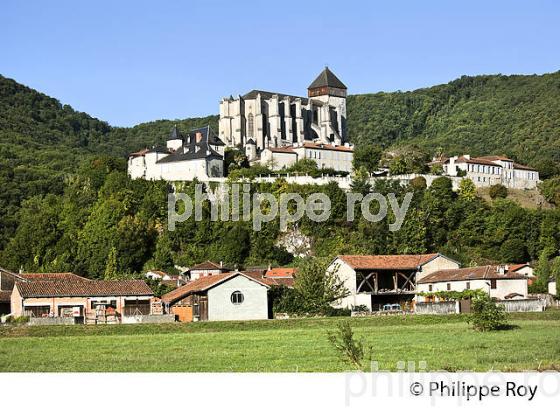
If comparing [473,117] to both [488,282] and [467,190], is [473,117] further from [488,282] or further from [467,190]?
[488,282]

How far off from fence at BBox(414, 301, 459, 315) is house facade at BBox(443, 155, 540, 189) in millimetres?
35194

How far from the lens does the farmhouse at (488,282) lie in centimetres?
5128

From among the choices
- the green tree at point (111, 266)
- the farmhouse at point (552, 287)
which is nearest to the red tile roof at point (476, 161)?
the farmhouse at point (552, 287)

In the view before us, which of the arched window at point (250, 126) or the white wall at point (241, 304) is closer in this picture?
the white wall at point (241, 304)

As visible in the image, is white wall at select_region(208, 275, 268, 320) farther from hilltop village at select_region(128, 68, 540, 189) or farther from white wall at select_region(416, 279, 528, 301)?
hilltop village at select_region(128, 68, 540, 189)

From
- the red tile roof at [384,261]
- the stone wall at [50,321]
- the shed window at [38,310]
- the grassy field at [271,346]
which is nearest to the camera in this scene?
the grassy field at [271,346]

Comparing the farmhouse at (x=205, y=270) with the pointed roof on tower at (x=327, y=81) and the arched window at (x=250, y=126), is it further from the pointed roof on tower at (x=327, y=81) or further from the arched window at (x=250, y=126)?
the pointed roof on tower at (x=327, y=81)

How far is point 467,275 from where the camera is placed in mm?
52469

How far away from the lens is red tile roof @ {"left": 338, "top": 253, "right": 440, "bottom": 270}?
5422cm

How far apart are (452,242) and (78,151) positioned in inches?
2875

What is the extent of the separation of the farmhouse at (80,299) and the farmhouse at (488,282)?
16.0 meters

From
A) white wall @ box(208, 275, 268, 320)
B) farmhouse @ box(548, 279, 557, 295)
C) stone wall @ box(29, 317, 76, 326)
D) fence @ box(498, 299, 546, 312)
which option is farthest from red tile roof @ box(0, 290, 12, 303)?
farmhouse @ box(548, 279, 557, 295)
